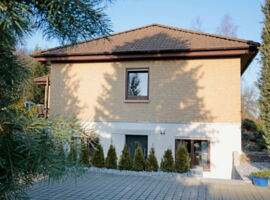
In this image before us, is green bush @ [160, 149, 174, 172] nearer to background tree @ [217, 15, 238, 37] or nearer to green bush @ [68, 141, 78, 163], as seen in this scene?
green bush @ [68, 141, 78, 163]

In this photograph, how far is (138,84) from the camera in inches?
510

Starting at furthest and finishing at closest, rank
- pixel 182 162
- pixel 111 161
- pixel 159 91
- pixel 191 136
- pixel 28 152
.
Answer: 1. pixel 159 91
2. pixel 191 136
3. pixel 111 161
4. pixel 182 162
5. pixel 28 152

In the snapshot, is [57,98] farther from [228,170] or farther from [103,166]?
[228,170]

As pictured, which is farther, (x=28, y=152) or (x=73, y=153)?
(x=73, y=153)

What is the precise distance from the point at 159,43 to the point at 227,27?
1994 centimetres

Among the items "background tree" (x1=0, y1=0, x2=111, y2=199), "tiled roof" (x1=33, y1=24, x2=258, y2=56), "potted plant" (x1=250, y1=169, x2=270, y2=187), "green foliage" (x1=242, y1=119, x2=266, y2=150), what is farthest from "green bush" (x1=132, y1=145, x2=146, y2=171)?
"background tree" (x1=0, y1=0, x2=111, y2=199)

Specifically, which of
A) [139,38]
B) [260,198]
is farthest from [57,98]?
[260,198]

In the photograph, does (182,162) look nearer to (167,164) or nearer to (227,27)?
(167,164)

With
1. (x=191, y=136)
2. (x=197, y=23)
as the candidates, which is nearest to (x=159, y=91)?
(x=191, y=136)

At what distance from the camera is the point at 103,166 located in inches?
443

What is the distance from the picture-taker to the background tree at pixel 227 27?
29.2 metres

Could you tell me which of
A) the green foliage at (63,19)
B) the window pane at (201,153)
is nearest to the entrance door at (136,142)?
the window pane at (201,153)

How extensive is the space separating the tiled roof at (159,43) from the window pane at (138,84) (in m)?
1.36

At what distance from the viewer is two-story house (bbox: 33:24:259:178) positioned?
1160 cm
